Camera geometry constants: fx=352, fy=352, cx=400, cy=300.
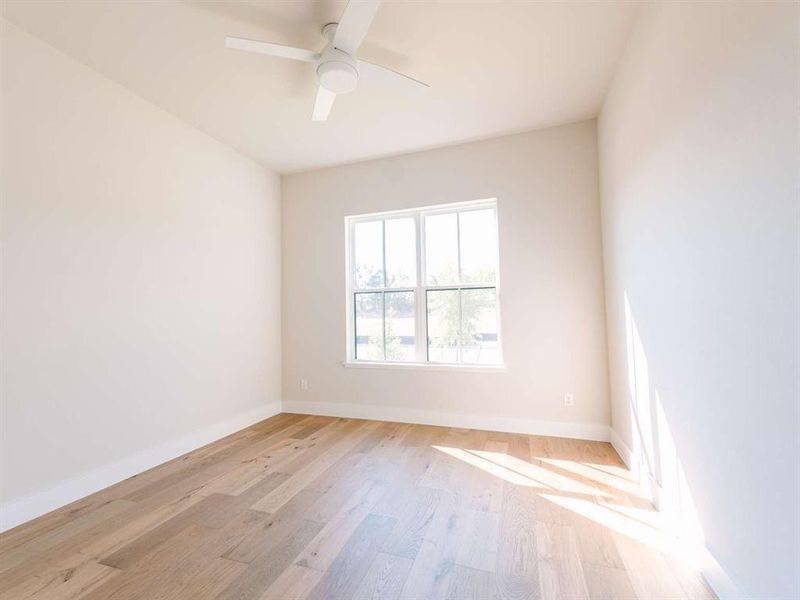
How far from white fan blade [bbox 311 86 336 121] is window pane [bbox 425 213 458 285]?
62.0 inches

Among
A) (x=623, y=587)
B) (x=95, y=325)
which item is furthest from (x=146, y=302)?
(x=623, y=587)

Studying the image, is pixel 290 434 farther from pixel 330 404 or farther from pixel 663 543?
pixel 663 543

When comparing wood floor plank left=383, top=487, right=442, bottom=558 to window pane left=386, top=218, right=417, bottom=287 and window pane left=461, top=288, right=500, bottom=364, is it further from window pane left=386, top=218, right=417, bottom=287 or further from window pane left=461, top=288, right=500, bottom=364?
window pane left=386, top=218, right=417, bottom=287

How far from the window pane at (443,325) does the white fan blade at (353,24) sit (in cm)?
227

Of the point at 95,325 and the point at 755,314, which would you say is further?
the point at 95,325

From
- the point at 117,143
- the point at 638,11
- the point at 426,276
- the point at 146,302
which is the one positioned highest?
the point at 638,11

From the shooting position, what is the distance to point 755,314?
113cm

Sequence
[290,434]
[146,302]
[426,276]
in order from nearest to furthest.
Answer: [146,302]
[290,434]
[426,276]

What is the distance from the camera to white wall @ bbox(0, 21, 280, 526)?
2020 millimetres

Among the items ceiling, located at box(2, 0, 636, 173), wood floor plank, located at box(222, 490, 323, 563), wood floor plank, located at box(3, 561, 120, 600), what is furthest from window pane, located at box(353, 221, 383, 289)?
wood floor plank, located at box(3, 561, 120, 600)

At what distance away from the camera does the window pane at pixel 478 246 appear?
3.53 m

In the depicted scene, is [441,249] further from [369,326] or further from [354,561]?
[354,561]

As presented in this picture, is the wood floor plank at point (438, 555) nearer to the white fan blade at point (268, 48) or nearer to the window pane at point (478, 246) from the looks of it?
the window pane at point (478, 246)

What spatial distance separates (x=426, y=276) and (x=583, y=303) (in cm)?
151
